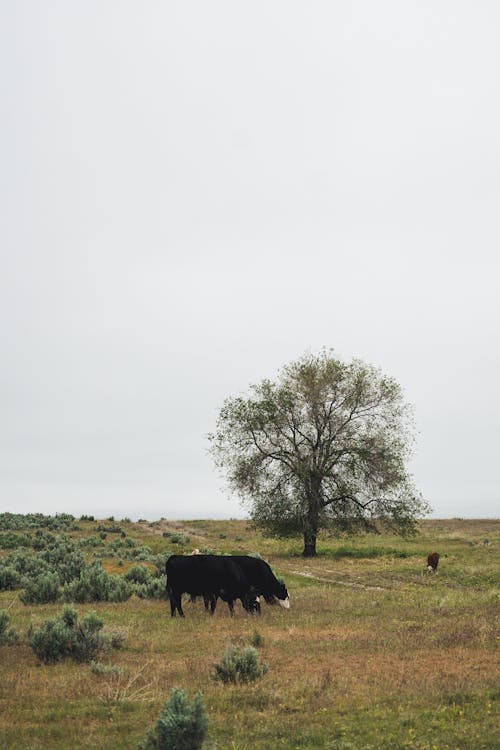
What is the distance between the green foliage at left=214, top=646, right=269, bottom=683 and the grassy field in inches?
6.8

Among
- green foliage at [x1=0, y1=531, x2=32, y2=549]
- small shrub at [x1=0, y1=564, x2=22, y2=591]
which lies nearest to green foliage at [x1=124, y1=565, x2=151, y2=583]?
small shrub at [x1=0, y1=564, x2=22, y2=591]

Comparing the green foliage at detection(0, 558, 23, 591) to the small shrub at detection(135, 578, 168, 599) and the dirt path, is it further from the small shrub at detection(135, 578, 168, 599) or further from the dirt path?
the dirt path

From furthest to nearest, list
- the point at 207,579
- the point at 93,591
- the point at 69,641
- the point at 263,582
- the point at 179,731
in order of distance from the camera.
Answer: the point at 93,591 < the point at 263,582 < the point at 207,579 < the point at 69,641 < the point at 179,731

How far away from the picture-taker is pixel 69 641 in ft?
43.7

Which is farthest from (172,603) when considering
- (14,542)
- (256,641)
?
(14,542)

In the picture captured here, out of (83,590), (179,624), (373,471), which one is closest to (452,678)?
(179,624)

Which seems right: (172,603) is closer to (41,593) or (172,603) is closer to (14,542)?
(41,593)

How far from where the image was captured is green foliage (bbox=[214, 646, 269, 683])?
11.3 metres

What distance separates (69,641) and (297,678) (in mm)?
4787

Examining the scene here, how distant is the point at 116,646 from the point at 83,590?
801cm

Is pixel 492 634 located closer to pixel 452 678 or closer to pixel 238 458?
pixel 452 678

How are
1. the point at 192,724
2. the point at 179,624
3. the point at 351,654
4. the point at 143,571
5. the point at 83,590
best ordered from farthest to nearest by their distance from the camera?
the point at 143,571 → the point at 83,590 → the point at 179,624 → the point at 351,654 → the point at 192,724

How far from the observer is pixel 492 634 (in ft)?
48.9

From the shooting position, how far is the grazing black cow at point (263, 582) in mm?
20234
